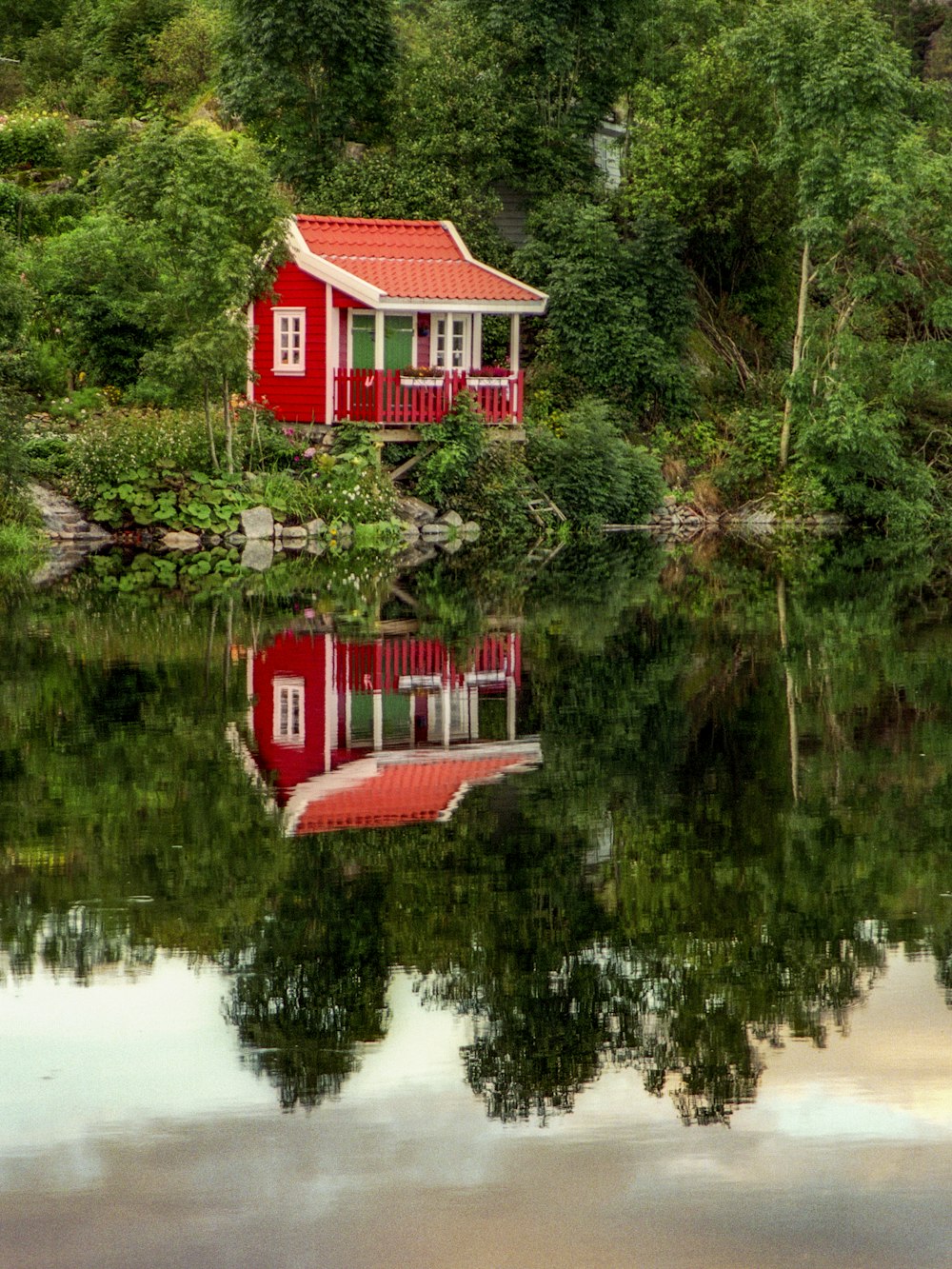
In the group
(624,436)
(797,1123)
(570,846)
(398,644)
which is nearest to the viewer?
(797,1123)

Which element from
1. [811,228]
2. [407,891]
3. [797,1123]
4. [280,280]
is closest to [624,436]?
[811,228]

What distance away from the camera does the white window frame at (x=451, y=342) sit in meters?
31.5

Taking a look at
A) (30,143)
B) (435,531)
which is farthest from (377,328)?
(30,143)

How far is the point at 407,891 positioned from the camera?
7.29 metres

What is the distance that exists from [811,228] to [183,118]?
20.2 m

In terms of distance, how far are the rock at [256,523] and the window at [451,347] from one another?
5.77 metres

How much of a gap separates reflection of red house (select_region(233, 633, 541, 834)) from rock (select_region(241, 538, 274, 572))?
322 inches

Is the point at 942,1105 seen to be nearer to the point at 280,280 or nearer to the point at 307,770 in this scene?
the point at 307,770

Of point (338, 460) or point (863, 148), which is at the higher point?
point (863, 148)

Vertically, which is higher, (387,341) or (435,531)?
(387,341)

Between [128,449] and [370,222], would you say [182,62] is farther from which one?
[128,449]

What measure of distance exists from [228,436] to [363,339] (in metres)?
4.61

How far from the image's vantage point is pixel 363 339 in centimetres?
3109

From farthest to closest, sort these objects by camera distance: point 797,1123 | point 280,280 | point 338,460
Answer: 1. point 280,280
2. point 338,460
3. point 797,1123
